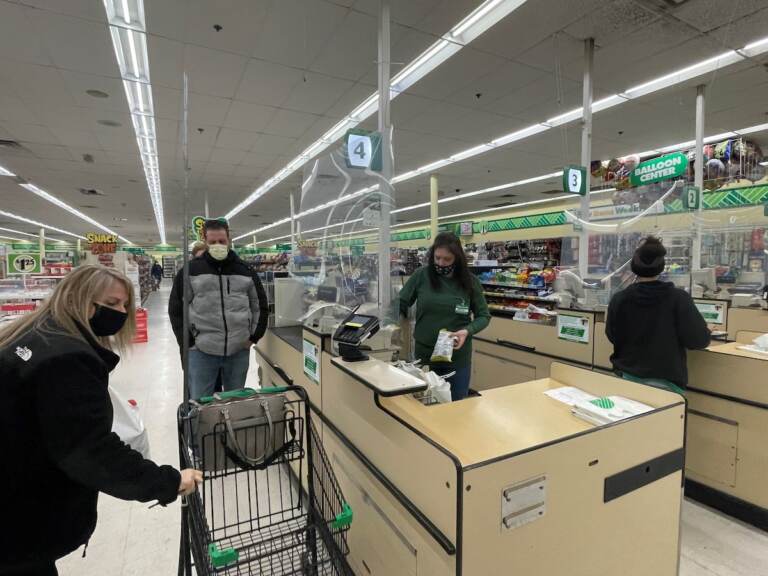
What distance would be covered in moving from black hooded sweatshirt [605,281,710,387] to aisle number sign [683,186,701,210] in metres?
2.90

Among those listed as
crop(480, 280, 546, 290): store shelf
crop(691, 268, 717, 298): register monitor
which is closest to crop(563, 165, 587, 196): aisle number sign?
crop(691, 268, 717, 298): register monitor

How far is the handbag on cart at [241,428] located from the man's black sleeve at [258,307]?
44.8 inches

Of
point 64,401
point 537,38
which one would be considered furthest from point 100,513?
point 537,38

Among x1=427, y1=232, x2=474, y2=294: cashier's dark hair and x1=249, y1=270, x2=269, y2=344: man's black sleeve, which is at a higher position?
x1=427, y1=232, x2=474, y2=294: cashier's dark hair

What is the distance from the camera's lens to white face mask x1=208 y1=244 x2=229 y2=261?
97.3 inches

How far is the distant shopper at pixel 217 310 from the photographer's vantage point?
2.58m

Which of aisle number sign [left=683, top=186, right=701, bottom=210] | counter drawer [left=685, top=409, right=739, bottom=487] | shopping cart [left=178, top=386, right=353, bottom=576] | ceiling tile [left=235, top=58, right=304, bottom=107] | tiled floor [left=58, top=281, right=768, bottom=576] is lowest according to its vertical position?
tiled floor [left=58, top=281, right=768, bottom=576]

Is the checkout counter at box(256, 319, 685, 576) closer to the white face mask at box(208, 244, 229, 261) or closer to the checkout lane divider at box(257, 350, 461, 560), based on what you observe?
the checkout lane divider at box(257, 350, 461, 560)

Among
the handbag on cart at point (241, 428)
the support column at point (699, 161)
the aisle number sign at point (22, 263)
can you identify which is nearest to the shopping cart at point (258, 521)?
the handbag on cart at point (241, 428)

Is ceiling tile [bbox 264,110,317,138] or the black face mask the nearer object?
the black face mask

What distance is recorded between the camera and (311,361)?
84.7 inches

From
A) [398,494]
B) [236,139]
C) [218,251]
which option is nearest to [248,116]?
[236,139]

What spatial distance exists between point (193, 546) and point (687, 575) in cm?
215

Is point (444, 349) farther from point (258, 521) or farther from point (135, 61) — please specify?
point (135, 61)
